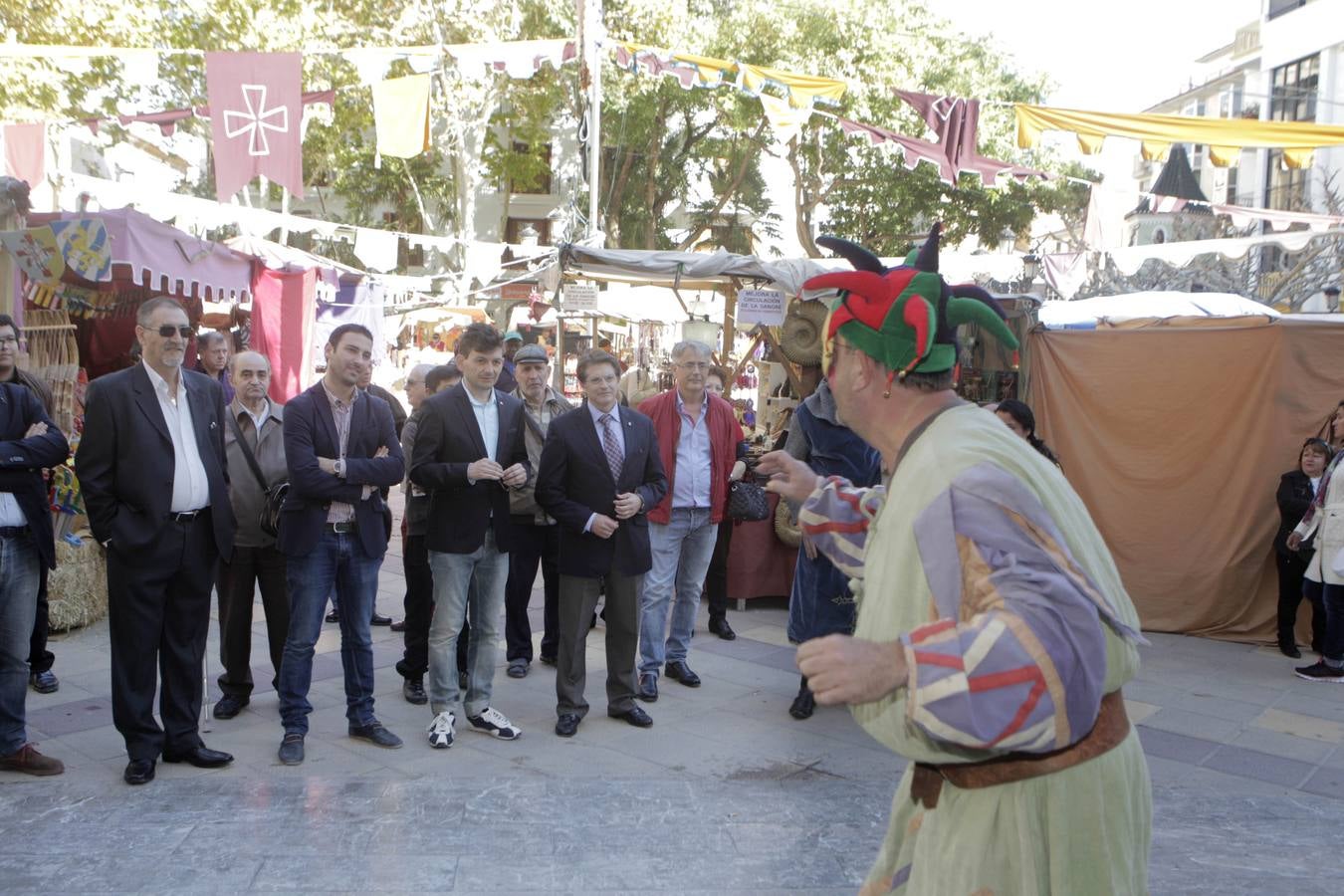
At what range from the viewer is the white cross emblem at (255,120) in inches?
371

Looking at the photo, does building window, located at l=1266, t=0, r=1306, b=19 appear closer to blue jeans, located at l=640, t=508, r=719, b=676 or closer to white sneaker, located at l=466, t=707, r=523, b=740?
blue jeans, located at l=640, t=508, r=719, b=676

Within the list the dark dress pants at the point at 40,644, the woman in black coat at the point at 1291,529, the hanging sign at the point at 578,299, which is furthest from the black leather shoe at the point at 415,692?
the hanging sign at the point at 578,299

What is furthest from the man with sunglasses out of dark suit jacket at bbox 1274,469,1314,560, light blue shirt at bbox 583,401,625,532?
dark suit jacket at bbox 1274,469,1314,560

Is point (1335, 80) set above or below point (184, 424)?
above

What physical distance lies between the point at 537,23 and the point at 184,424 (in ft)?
64.4

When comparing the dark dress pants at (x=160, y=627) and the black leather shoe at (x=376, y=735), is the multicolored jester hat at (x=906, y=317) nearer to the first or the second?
the dark dress pants at (x=160, y=627)

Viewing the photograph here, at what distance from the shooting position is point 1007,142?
952 inches

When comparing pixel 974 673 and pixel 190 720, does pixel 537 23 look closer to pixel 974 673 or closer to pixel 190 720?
pixel 190 720

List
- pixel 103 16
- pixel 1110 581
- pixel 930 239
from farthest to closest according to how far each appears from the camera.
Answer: pixel 103 16, pixel 930 239, pixel 1110 581

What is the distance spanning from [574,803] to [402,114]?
8.48 meters

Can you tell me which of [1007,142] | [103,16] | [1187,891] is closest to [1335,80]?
[1007,142]

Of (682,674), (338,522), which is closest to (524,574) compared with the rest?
(682,674)

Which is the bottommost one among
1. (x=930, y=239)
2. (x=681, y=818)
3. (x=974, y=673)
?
(x=681, y=818)

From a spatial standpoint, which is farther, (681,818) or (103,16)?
(103,16)
